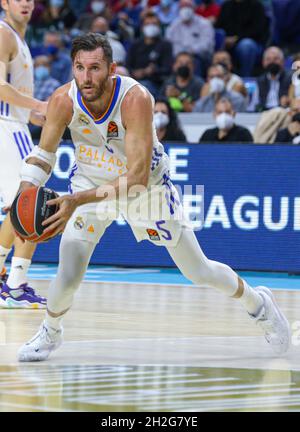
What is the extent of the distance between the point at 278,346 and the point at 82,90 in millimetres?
2156

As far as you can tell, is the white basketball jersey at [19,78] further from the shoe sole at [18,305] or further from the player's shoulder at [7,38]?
the shoe sole at [18,305]

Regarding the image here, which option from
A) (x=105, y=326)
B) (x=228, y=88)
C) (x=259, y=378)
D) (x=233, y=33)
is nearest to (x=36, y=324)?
(x=105, y=326)

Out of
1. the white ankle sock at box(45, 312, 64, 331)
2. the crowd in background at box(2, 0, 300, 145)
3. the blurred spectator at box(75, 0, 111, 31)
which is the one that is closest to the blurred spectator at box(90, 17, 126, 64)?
the crowd in background at box(2, 0, 300, 145)

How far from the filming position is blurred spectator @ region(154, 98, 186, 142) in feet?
47.6

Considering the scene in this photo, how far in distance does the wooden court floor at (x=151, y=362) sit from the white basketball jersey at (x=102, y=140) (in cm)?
116

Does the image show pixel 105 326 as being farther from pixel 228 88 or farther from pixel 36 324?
pixel 228 88

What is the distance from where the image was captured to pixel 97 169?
278 inches

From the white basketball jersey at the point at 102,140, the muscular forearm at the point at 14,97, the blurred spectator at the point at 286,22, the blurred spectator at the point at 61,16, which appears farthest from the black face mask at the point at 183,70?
the white basketball jersey at the point at 102,140

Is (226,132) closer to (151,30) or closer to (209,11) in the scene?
(151,30)

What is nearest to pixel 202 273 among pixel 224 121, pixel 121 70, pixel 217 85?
pixel 224 121

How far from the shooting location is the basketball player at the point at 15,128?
975 cm

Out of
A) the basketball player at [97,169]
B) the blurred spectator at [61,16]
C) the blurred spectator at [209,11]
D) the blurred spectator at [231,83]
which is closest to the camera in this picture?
the basketball player at [97,169]
